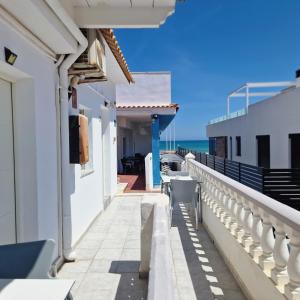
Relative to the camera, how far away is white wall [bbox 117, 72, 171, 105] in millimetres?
12742

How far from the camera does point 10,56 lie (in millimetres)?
3109

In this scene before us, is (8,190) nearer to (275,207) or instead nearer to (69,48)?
(69,48)

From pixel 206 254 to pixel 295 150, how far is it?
801 cm

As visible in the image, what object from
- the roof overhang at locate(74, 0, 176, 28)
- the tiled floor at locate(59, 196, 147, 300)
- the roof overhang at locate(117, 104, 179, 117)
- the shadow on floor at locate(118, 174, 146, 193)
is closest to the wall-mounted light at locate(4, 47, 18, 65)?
the roof overhang at locate(74, 0, 176, 28)

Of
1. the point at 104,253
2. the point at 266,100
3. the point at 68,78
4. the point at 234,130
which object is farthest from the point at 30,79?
the point at 234,130

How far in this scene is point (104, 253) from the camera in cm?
489

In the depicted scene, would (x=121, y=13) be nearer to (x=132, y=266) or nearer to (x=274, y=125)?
(x=132, y=266)

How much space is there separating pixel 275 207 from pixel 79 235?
3680 mm

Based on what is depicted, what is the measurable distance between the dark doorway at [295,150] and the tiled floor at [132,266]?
252 inches

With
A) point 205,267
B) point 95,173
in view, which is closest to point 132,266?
point 205,267

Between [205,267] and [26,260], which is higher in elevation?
[26,260]

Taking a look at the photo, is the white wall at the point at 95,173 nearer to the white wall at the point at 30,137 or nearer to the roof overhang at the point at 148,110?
the white wall at the point at 30,137

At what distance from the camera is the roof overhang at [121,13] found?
3862 millimetres

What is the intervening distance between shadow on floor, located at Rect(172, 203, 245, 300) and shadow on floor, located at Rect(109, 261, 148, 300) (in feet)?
2.04
